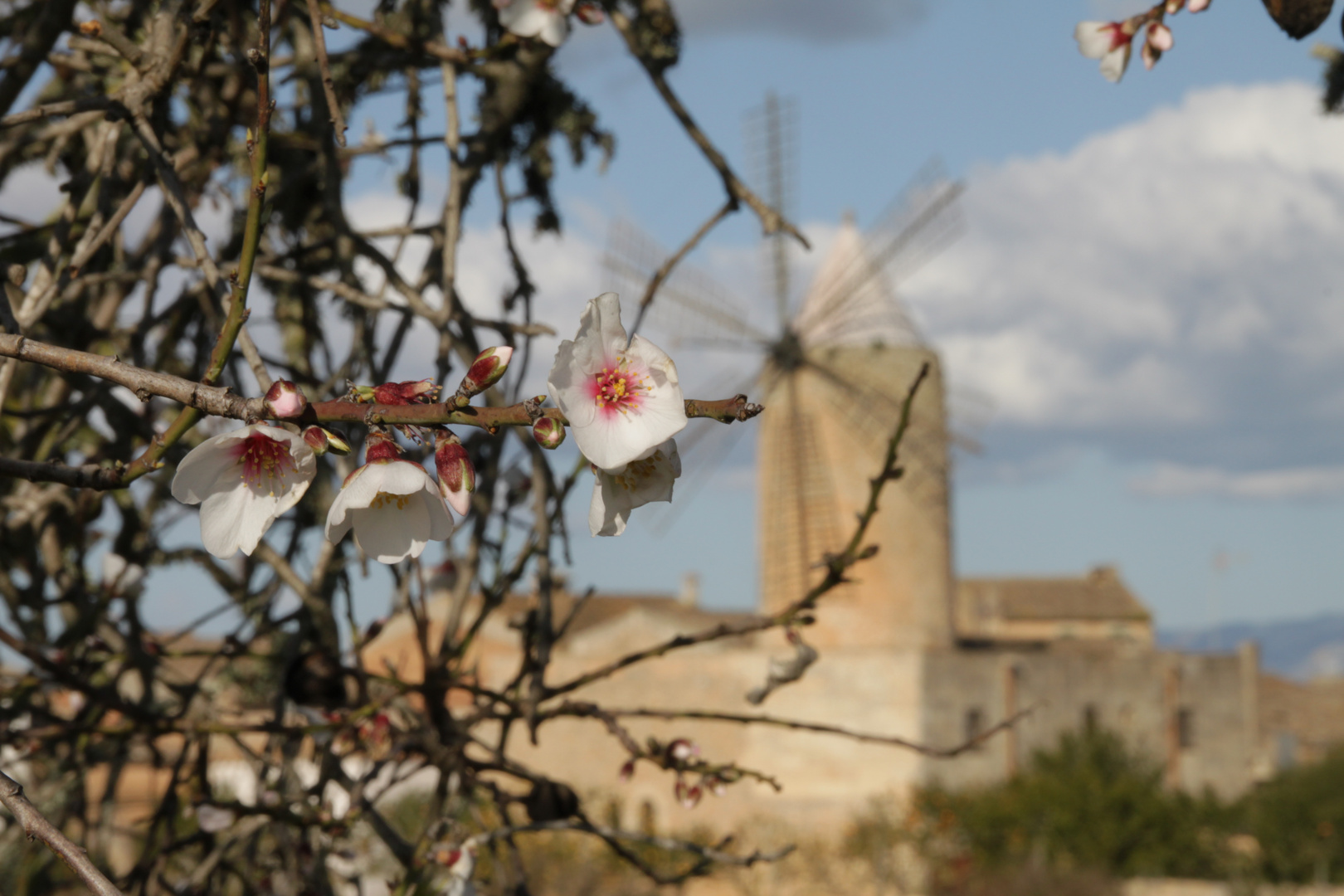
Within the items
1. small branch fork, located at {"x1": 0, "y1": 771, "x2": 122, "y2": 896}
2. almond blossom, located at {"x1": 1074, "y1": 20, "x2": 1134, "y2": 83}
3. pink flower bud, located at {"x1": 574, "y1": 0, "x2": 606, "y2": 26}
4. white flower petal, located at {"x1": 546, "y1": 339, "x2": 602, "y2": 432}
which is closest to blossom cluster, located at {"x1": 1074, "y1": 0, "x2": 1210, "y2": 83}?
almond blossom, located at {"x1": 1074, "y1": 20, "x2": 1134, "y2": 83}

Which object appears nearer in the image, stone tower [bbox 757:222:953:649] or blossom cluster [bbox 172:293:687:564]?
blossom cluster [bbox 172:293:687:564]

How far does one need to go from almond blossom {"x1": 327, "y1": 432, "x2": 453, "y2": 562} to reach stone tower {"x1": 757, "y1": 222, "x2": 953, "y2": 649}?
659 inches

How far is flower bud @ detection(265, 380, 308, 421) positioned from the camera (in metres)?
0.88

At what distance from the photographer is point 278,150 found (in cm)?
263

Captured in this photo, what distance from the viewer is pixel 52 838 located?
0.86 m

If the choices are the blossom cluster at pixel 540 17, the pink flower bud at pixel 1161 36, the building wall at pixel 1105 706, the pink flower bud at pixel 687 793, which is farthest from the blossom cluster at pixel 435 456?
Result: the building wall at pixel 1105 706

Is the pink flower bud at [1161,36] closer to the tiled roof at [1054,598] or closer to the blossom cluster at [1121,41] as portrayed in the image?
the blossom cluster at [1121,41]

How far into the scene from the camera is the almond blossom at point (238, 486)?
96 cm

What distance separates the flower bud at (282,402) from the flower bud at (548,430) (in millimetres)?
159

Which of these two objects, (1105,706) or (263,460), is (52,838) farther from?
(1105,706)

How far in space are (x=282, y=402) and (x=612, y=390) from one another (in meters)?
0.22

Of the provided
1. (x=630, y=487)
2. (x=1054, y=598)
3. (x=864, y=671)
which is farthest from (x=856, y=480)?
(x=1054, y=598)

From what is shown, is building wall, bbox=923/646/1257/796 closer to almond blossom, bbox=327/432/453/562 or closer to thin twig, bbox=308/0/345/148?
thin twig, bbox=308/0/345/148

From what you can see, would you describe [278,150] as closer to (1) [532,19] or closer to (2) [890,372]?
(1) [532,19]
